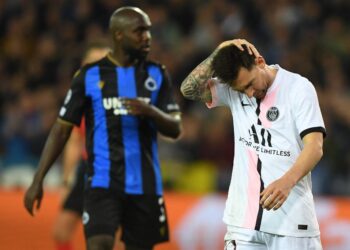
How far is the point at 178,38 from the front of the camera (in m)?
12.0

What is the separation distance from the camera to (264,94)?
4.59 meters

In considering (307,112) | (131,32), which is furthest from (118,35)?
(307,112)

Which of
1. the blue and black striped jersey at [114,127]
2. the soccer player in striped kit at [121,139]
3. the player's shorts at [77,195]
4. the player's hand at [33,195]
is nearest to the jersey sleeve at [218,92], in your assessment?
the soccer player in striped kit at [121,139]

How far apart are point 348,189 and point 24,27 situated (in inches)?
219

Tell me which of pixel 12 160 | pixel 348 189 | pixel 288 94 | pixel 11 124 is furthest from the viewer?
pixel 11 124

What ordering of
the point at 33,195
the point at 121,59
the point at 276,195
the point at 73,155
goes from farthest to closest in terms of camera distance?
the point at 73,155, the point at 121,59, the point at 33,195, the point at 276,195

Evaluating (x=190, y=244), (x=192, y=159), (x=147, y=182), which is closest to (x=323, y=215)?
(x=190, y=244)

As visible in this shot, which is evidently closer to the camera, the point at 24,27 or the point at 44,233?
the point at 44,233

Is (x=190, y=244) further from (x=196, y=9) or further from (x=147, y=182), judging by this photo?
(x=196, y=9)

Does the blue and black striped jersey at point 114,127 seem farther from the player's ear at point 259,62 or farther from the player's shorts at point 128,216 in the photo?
the player's ear at point 259,62

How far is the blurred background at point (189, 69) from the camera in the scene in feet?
31.3

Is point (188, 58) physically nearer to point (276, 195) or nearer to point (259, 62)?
point (259, 62)

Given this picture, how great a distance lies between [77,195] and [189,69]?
13.7 feet

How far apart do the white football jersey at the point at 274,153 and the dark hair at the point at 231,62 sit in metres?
0.24
